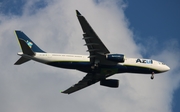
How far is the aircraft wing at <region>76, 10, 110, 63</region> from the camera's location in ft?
246

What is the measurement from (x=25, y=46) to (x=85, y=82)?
17.8 meters

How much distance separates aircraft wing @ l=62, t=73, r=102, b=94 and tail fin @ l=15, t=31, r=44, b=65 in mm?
11744

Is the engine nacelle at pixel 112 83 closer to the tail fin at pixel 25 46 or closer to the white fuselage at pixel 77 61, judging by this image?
the white fuselage at pixel 77 61

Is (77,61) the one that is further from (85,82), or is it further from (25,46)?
(25,46)

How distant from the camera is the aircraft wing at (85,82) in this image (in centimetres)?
9121

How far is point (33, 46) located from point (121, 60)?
59.3ft

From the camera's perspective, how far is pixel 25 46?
8194 cm

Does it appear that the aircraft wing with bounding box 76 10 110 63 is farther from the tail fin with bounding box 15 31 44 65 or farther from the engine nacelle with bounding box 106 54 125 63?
the tail fin with bounding box 15 31 44 65

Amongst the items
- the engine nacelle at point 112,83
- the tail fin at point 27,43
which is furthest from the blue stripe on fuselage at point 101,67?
the engine nacelle at point 112,83

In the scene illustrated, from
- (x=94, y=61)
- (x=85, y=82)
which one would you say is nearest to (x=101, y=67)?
(x=94, y=61)

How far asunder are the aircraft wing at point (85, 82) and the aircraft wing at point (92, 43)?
→ 7.37 metres

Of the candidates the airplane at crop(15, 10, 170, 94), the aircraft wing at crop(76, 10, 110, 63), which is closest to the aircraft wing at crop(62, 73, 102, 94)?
the airplane at crop(15, 10, 170, 94)

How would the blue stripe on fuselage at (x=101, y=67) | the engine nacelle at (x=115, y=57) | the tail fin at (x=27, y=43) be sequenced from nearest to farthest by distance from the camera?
the tail fin at (x=27, y=43) → the engine nacelle at (x=115, y=57) → the blue stripe on fuselage at (x=101, y=67)

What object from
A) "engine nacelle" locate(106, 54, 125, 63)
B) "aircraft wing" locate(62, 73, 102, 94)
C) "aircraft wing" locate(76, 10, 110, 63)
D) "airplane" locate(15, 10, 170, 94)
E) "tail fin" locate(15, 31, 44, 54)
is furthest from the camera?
"aircraft wing" locate(62, 73, 102, 94)
